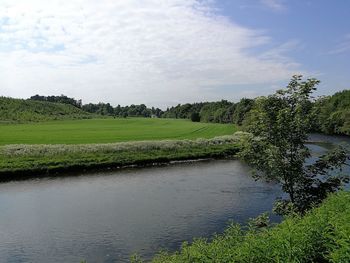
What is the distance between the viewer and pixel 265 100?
2016 centimetres

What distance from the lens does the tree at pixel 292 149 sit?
19.3 m

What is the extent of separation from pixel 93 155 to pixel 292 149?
3850cm

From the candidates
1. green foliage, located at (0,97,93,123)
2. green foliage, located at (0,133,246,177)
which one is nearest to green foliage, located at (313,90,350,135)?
green foliage, located at (0,133,246,177)

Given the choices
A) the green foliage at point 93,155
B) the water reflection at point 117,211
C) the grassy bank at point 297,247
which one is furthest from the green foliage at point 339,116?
the grassy bank at point 297,247

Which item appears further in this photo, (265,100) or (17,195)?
(17,195)

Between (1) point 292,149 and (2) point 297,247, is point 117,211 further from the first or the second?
(2) point 297,247

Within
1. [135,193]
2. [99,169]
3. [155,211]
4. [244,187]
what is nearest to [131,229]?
[155,211]

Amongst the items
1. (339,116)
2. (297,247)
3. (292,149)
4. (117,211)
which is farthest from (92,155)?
(339,116)

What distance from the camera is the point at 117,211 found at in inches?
1180

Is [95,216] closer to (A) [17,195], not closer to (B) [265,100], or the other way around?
(A) [17,195]

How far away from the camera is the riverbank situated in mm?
47438

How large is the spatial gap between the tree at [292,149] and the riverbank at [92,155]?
109ft

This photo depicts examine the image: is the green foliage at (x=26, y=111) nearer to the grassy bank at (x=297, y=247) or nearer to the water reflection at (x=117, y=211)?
the water reflection at (x=117, y=211)

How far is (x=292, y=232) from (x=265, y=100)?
10.6 m
